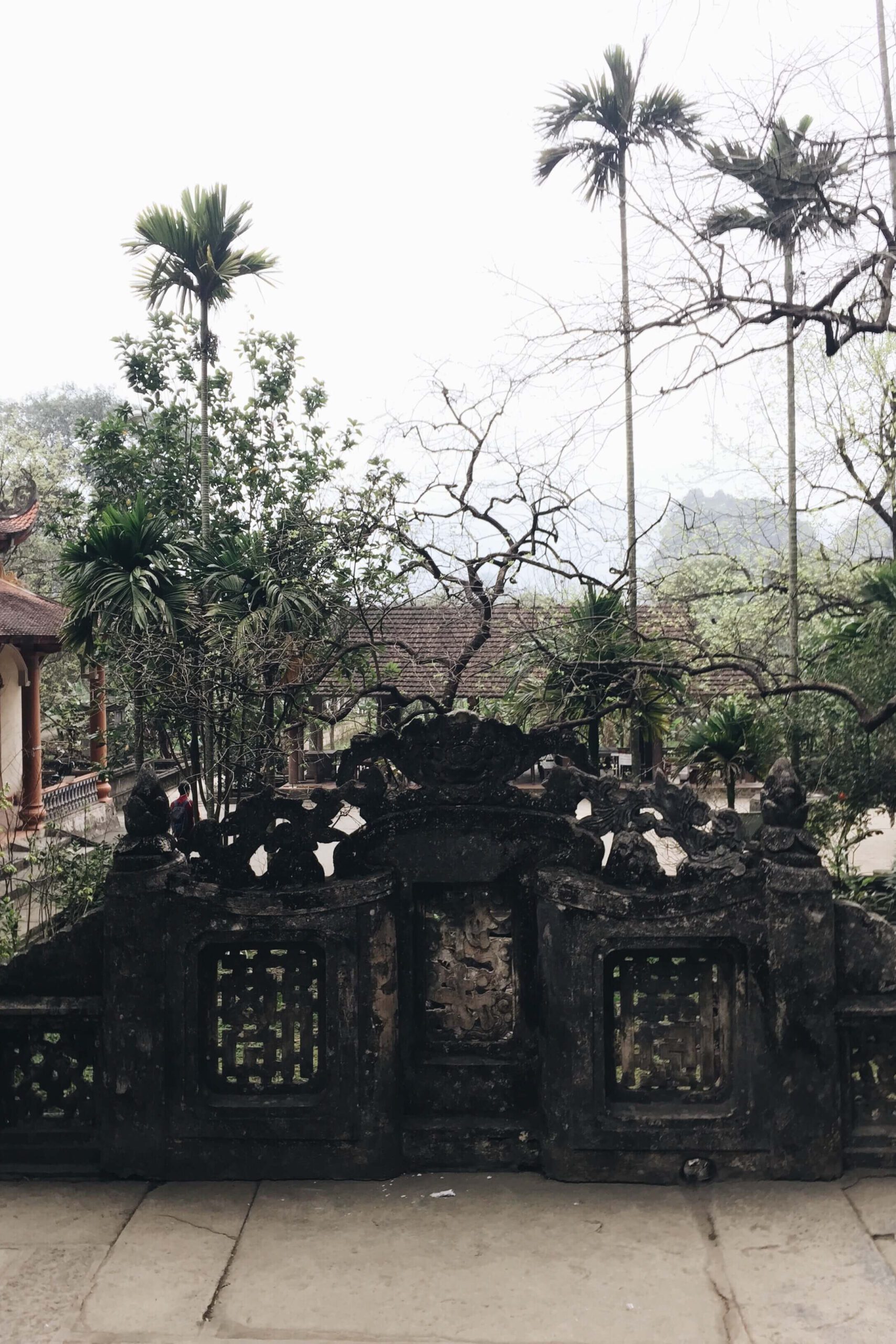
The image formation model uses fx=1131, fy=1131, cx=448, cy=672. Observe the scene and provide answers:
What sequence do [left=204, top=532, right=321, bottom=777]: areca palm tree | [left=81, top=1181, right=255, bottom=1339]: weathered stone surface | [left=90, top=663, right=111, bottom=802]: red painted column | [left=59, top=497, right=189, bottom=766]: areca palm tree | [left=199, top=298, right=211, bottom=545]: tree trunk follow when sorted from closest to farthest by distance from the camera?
[left=81, top=1181, right=255, bottom=1339]: weathered stone surface, [left=204, top=532, right=321, bottom=777]: areca palm tree, [left=59, top=497, right=189, bottom=766]: areca palm tree, [left=199, top=298, right=211, bottom=545]: tree trunk, [left=90, top=663, right=111, bottom=802]: red painted column

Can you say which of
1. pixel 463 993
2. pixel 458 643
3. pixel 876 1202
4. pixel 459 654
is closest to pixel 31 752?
pixel 458 643

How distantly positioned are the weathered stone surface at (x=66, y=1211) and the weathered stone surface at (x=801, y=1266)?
2373 mm

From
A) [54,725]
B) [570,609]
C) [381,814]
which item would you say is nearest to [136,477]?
[54,725]

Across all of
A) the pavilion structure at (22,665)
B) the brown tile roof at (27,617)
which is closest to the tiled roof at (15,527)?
the pavilion structure at (22,665)

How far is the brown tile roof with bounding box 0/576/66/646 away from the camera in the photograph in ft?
57.1

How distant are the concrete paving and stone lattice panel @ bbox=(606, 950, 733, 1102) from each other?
1.35 ft

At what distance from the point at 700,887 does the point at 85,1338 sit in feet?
9.11

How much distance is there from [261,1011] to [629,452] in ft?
39.6

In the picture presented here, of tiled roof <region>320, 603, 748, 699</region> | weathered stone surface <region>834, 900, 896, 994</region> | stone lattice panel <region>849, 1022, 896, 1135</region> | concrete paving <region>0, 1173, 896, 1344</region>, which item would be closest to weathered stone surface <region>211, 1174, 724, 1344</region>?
concrete paving <region>0, 1173, 896, 1344</region>

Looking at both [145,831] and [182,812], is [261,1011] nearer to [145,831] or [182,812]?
[145,831]

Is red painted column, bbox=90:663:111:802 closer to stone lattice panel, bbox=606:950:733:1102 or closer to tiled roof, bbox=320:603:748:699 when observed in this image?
tiled roof, bbox=320:603:748:699

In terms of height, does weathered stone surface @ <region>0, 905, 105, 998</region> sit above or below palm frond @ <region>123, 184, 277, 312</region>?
below

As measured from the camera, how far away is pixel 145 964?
4.83m

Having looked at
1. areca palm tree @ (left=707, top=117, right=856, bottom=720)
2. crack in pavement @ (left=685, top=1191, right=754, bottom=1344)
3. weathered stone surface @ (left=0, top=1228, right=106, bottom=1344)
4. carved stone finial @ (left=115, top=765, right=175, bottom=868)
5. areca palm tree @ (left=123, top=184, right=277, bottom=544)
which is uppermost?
areca palm tree @ (left=123, top=184, right=277, bottom=544)
